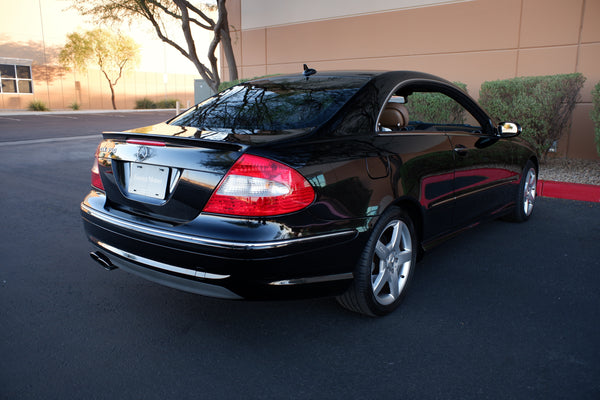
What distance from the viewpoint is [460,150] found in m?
3.71

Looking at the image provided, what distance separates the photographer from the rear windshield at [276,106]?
2.90 m

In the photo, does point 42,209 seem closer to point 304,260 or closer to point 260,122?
point 260,122

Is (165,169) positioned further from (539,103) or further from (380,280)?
(539,103)

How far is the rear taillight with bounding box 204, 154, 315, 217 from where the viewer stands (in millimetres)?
2371

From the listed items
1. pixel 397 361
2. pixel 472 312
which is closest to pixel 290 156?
pixel 397 361

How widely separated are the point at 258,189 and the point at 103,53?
3999 cm

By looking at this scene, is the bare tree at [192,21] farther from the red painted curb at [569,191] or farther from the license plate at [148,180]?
the license plate at [148,180]

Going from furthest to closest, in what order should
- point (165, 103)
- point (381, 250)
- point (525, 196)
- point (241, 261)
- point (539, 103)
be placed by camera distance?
1. point (165, 103)
2. point (539, 103)
3. point (525, 196)
4. point (381, 250)
5. point (241, 261)

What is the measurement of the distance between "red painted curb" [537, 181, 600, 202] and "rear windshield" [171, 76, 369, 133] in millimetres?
4441

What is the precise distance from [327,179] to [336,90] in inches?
35.1

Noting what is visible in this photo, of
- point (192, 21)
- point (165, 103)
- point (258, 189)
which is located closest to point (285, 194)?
point (258, 189)

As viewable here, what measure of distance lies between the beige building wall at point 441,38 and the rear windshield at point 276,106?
7324 mm

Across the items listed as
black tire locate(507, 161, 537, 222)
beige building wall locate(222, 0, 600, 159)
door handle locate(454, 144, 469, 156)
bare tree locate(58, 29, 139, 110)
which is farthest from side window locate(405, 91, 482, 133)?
bare tree locate(58, 29, 139, 110)

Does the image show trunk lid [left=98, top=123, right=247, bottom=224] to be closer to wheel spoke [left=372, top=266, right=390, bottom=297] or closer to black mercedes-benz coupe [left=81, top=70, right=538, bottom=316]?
black mercedes-benz coupe [left=81, top=70, right=538, bottom=316]
